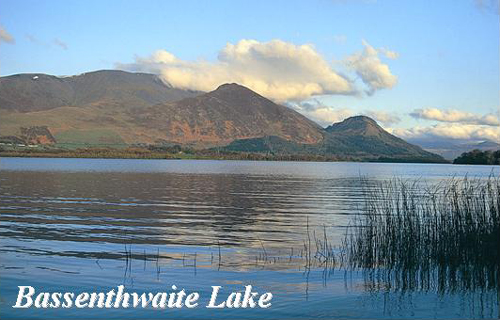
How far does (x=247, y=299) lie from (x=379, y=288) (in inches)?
141

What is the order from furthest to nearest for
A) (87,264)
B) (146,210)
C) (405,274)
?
(146,210) < (87,264) < (405,274)

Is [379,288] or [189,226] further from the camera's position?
[189,226]

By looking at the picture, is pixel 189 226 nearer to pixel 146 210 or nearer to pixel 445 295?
pixel 146 210

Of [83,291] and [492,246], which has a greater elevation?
[492,246]

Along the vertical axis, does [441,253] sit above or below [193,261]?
above

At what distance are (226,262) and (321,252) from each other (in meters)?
3.78

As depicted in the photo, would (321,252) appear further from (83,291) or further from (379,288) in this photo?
(83,291)

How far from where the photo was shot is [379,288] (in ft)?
48.4

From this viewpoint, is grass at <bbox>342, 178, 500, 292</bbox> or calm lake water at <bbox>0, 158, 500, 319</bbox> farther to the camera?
grass at <bbox>342, 178, 500, 292</bbox>

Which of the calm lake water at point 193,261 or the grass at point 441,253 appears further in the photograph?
the grass at point 441,253

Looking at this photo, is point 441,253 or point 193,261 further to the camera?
point 193,261

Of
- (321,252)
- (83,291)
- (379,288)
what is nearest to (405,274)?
(379,288)

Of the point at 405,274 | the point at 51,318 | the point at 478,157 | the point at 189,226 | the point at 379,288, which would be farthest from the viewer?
the point at 478,157

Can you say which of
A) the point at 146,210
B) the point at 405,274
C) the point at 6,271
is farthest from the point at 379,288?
the point at 146,210
